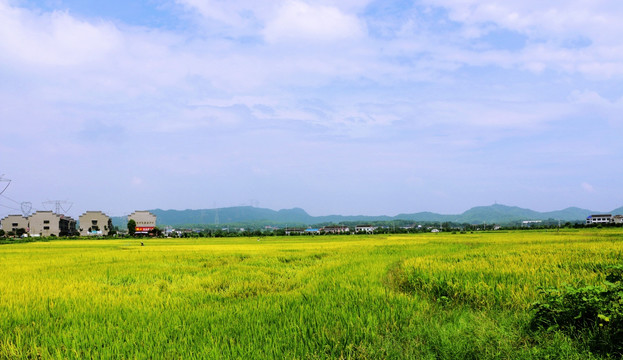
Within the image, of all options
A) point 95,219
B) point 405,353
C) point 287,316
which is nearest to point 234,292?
point 287,316

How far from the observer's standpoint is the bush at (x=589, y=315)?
3.95 m

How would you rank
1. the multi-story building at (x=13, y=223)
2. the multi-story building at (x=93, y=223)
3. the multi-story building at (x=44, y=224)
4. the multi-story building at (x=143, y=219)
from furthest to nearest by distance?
the multi-story building at (x=143, y=219) < the multi-story building at (x=13, y=223) < the multi-story building at (x=93, y=223) < the multi-story building at (x=44, y=224)

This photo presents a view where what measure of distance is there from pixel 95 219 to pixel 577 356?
386 ft

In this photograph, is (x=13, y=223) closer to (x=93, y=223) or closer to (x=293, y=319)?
(x=93, y=223)

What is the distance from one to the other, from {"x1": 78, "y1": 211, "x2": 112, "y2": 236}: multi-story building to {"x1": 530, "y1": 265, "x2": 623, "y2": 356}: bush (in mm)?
113253

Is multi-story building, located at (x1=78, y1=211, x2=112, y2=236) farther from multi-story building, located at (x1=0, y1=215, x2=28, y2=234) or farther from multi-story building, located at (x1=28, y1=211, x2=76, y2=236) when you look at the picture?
multi-story building, located at (x1=0, y1=215, x2=28, y2=234)

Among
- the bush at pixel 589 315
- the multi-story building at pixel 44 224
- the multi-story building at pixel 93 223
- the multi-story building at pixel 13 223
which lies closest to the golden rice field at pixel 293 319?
the bush at pixel 589 315

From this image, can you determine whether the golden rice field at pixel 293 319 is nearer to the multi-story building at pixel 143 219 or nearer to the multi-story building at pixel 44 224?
the multi-story building at pixel 143 219

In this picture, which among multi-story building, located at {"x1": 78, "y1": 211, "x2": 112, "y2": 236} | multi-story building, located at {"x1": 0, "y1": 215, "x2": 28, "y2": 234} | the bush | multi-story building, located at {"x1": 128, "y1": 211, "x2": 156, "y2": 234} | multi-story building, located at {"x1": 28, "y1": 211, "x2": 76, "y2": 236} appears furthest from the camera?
multi-story building, located at {"x1": 128, "y1": 211, "x2": 156, "y2": 234}

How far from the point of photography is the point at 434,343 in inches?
173

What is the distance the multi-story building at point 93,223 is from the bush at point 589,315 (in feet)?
372

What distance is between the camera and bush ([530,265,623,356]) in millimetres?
3951

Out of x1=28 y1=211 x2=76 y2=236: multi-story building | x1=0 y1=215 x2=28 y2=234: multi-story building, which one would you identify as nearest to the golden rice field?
x1=28 y1=211 x2=76 y2=236: multi-story building

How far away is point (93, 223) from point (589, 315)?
117 meters
